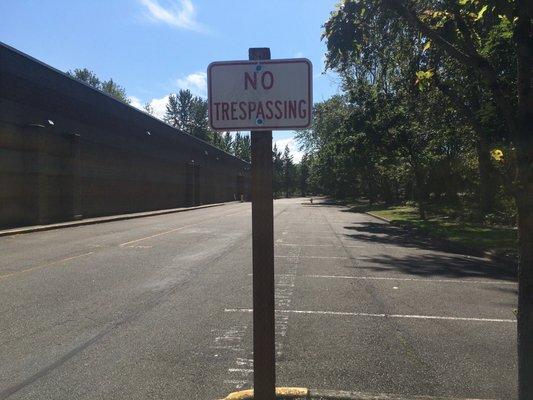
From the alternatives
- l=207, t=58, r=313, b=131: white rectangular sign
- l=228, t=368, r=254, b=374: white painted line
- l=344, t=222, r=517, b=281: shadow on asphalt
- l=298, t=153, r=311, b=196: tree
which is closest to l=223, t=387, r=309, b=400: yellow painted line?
l=228, t=368, r=254, b=374: white painted line

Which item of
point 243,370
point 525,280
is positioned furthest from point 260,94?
point 243,370

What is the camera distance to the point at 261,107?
331 cm

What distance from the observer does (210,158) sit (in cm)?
6366

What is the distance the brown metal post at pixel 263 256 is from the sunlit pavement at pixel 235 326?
0.94m

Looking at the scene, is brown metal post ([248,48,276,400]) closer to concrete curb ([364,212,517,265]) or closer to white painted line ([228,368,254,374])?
white painted line ([228,368,254,374])

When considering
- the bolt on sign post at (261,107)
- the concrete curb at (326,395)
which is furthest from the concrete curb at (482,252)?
the bolt on sign post at (261,107)

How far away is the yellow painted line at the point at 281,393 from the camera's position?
3.95 meters

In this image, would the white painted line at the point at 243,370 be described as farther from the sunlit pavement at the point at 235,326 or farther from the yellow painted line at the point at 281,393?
the yellow painted line at the point at 281,393

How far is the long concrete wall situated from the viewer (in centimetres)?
2208

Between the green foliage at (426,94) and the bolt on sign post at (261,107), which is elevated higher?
the green foliage at (426,94)

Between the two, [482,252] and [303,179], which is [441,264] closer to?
[482,252]

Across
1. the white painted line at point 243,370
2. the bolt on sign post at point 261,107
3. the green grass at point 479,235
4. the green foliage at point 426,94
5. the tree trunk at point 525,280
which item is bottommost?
the green grass at point 479,235

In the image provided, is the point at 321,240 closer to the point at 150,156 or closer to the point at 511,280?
the point at 511,280

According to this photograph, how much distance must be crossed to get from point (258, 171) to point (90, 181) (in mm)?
28135
